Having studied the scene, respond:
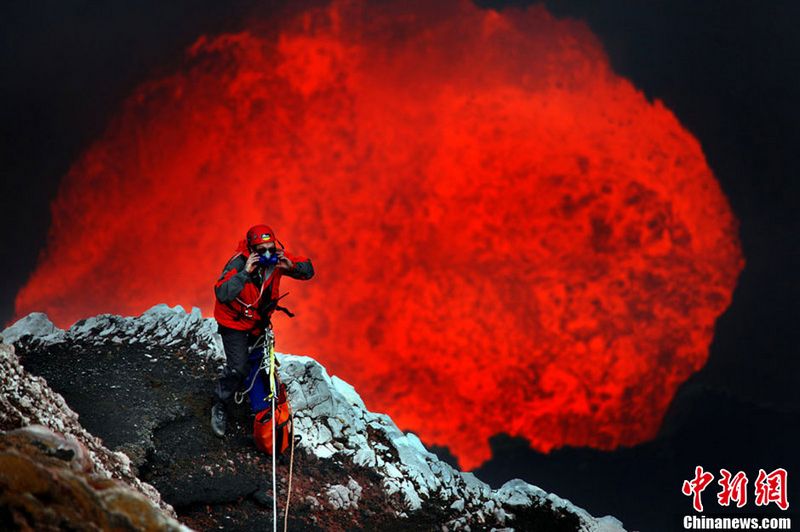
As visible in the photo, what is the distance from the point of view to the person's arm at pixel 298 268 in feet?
26.5

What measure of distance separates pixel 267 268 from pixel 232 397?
2.47 meters

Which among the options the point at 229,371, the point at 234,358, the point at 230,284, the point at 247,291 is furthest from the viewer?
the point at 229,371

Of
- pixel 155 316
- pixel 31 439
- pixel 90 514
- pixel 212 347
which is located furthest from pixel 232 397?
pixel 90 514

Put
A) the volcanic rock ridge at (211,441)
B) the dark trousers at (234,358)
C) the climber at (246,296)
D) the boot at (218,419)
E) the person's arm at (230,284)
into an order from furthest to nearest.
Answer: the boot at (218,419) < the dark trousers at (234,358) < the climber at (246,296) < the person's arm at (230,284) < the volcanic rock ridge at (211,441)

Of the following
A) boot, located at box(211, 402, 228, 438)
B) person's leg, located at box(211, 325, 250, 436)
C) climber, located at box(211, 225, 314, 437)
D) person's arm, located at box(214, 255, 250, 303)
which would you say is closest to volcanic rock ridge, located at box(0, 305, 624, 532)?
boot, located at box(211, 402, 228, 438)

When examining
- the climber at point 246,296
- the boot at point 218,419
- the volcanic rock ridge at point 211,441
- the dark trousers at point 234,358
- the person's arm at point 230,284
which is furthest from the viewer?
the boot at point 218,419

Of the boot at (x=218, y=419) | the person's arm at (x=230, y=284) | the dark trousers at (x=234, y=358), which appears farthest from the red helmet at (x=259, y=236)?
the boot at (x=218, y=419)

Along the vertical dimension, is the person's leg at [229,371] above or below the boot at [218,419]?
above

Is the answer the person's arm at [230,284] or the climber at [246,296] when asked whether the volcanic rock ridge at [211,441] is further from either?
the person's arm at [230,284]

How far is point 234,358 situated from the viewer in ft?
26.6

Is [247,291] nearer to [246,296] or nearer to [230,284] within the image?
[246,296]

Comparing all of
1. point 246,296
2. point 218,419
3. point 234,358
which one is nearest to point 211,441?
point 218,419

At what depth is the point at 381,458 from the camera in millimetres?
9367

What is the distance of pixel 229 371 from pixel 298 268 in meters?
1.77
